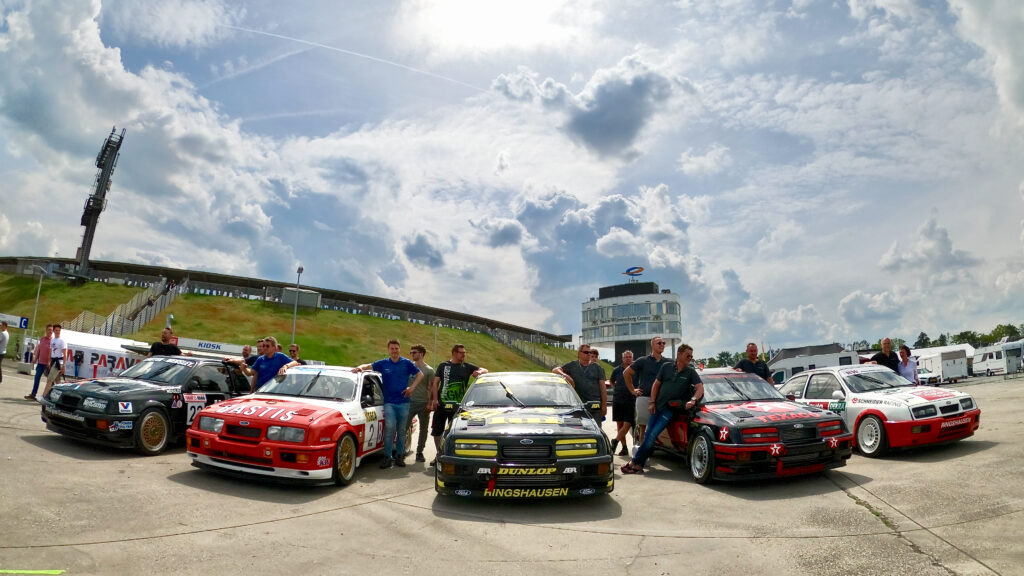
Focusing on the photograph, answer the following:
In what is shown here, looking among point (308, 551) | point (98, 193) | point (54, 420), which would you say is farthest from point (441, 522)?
point (98, 193)

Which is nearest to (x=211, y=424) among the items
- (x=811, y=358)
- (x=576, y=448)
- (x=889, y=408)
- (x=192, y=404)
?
(x=192, y=404)

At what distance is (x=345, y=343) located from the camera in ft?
204

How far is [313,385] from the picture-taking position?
8234 millimetres

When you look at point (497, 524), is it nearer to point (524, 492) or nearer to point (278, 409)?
point (524, 492)

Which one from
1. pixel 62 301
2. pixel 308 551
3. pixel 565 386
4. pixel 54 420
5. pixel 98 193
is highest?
pixel 98 193

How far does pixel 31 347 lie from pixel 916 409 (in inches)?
1278

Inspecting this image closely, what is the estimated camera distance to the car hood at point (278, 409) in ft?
22.5

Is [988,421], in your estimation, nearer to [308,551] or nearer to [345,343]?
[308,551]

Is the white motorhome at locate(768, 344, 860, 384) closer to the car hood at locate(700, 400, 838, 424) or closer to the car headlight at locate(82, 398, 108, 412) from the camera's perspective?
the car hood at locate(700, 400, 838, 424)

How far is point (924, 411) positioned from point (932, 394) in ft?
1.76

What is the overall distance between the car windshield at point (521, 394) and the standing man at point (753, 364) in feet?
13.6

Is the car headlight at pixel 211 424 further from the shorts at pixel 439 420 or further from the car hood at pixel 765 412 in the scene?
the car hood at pixel 765 412

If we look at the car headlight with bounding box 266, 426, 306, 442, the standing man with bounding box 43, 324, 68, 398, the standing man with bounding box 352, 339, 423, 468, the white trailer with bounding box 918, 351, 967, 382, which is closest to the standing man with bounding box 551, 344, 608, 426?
the standing man with bounding box 352, 339, 423, 468

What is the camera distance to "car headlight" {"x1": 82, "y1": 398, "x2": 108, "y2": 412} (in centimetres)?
774
